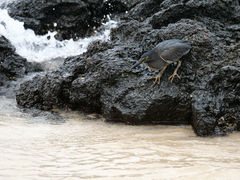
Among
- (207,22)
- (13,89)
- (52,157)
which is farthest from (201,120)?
(13,89)

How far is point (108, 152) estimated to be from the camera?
260 centimetres

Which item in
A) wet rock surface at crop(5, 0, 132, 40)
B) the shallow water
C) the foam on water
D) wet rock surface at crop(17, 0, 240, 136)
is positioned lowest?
the shallow water

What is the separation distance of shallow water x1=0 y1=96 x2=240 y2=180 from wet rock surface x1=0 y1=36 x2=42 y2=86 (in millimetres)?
2464

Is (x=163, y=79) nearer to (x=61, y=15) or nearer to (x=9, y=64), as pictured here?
(x=9, y=64)

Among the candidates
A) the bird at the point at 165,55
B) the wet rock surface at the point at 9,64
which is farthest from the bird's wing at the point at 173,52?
the wet rock surface at the point at 9,64

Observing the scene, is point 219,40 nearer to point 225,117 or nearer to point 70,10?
point 225,117

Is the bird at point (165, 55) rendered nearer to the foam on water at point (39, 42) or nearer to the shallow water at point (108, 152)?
the shallow water at point (108, 152)

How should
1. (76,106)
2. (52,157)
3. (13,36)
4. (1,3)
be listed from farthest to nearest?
(1,3)
(13,36)
(76,106)
(52,157)

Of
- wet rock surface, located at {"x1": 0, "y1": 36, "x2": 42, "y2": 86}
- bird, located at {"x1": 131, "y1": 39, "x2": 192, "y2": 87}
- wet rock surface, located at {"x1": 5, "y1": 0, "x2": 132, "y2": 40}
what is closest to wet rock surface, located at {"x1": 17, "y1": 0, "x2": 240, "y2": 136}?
bird, located at {"x1": 131, "y1": 39, "x2": 192, "y2": 87}

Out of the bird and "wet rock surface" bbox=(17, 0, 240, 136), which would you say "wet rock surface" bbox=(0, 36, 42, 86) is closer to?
"wet rock surface" bbox=(17, 0, 240, 136)

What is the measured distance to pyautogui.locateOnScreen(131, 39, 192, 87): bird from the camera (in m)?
3.41

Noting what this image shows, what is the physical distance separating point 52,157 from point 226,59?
2.52 metres

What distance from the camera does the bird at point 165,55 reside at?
3412 mm

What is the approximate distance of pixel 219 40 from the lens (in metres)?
3.87
